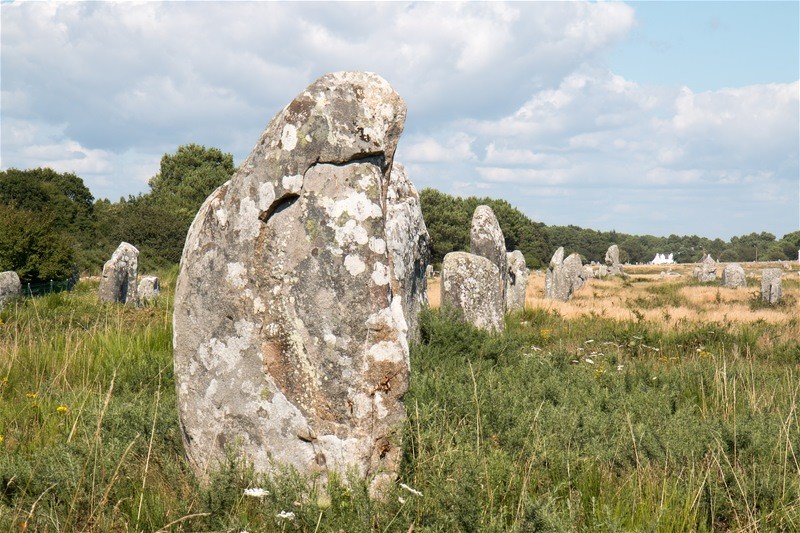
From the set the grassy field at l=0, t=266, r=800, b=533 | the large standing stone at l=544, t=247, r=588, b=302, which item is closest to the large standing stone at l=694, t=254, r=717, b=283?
the large standing stone at l=544, t=247, r=588, b=302

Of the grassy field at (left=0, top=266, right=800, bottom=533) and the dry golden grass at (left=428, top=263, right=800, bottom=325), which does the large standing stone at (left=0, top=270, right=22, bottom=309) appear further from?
the dry golden grass at (left=428, top=263, right=800, bottom=325)

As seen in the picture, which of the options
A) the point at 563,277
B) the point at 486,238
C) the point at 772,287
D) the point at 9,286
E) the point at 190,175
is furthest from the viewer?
the point at 190,175

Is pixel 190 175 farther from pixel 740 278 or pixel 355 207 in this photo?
pixel 355 207

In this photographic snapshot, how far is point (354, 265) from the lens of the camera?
4035 mm

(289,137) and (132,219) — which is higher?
(132,219)

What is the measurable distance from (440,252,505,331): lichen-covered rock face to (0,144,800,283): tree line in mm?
13991

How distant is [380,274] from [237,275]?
856 millimetres

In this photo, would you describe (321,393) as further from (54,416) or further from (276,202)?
(54,416)

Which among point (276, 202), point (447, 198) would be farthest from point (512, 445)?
point (447, 198)

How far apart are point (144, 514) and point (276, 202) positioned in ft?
5.96

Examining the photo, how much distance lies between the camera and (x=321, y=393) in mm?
4066

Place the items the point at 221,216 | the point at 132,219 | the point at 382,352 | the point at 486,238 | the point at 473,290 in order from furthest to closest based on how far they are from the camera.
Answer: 1. the point at 132,219
2. the point at 486,238
3. the point at 473,290
4. the point at 221,216
5. the point at 382,352

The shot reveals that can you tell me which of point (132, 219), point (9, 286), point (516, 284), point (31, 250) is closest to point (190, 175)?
point (132, 219)

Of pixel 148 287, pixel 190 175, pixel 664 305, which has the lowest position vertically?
pixel 664 305
